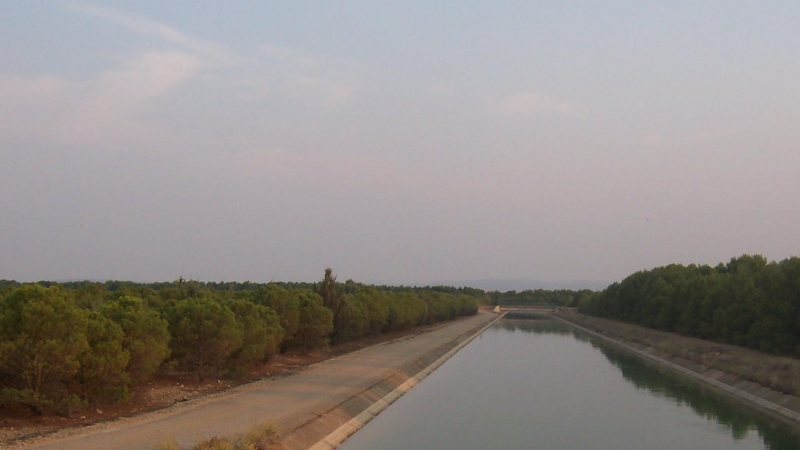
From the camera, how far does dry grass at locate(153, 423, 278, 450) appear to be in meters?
11.8

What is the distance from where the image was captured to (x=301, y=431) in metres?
16.1

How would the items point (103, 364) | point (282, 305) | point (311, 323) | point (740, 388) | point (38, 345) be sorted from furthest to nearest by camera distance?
point (311, 323) → point (282, 305) → point (740, 388) → point (103, 364) → point (38, 345)

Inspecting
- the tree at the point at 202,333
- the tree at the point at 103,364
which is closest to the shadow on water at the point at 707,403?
the tree at the point at 202,333

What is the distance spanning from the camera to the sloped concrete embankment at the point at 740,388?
74.7 ft

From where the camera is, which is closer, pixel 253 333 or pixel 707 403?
pixel 253 333

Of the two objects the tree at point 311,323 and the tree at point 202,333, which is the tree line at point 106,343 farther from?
the tree at point 311,323

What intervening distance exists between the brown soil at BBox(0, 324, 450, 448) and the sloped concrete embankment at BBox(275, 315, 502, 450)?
3628 millimetres

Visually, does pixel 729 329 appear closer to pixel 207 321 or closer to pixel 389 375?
pixel 389 375

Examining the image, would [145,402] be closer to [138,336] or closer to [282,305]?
[138,336]

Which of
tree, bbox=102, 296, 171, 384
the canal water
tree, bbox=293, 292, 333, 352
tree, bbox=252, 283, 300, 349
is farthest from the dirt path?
tree, bbox=293, 292, 333, 352

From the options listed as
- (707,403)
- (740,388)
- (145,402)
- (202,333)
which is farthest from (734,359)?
(145,402)

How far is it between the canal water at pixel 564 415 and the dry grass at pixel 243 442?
3.89 m

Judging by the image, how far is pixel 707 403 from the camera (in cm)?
2678

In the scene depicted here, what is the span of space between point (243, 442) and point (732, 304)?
109 feet
